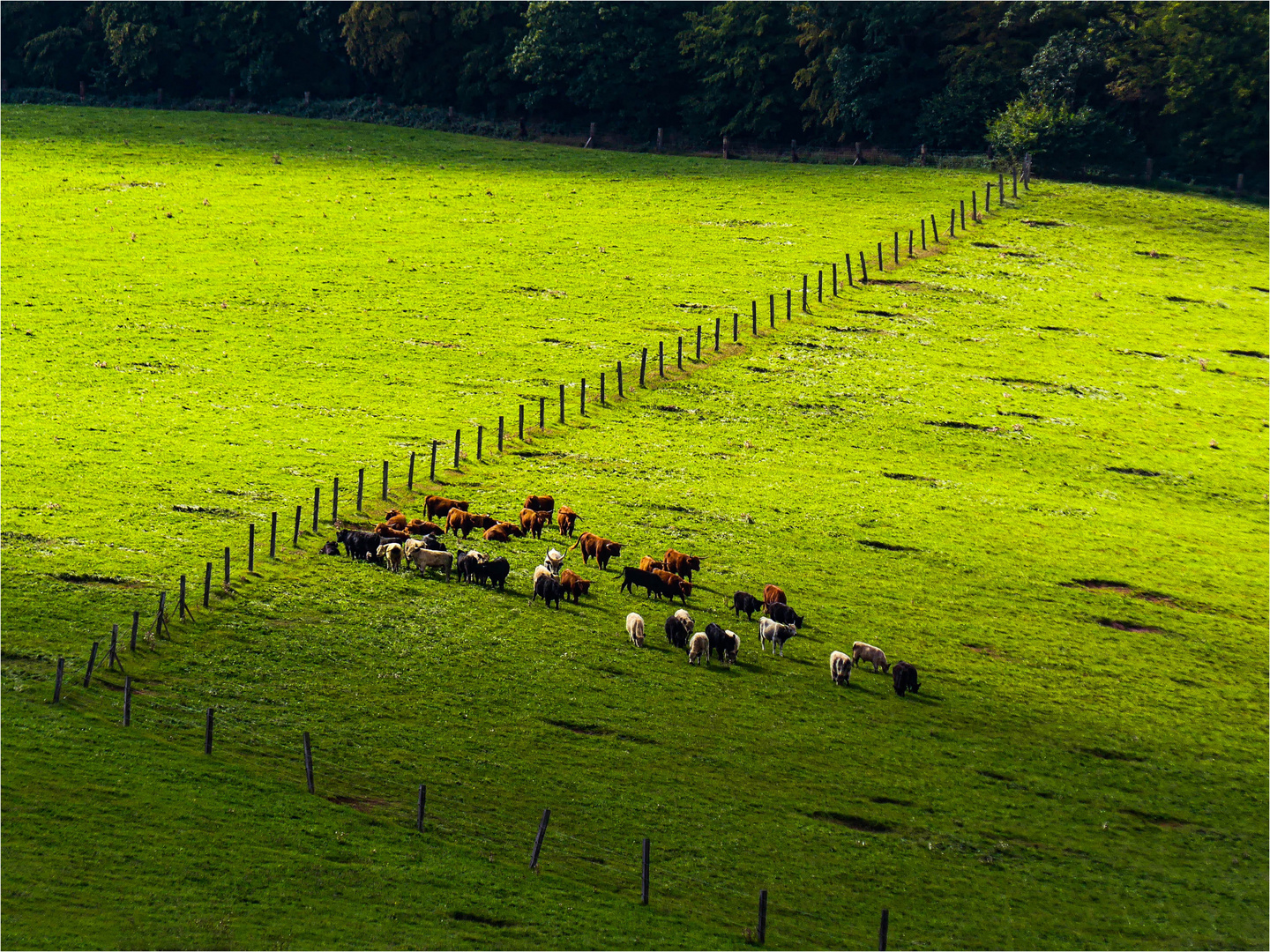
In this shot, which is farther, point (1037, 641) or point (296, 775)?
point (1037, 641)

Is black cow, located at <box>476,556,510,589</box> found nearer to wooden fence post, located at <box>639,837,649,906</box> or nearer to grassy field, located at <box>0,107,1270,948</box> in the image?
grassy field, located at <box>0,107,1270,948</box>

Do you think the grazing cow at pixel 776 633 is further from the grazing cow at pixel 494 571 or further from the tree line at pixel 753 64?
the tree line at pixel 753 64

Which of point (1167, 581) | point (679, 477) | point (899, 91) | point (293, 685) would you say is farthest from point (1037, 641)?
point (899, 91)

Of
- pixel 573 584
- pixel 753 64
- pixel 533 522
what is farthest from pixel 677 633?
pixel 753 64

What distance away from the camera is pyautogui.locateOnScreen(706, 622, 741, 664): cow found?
1599 inches

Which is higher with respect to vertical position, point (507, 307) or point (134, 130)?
point (134, 130)

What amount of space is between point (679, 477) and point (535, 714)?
19.0 metres

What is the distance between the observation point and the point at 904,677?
133ft

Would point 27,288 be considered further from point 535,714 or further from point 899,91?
point 899,91

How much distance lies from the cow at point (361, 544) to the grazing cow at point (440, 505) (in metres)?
3.39

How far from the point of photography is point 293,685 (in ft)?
124

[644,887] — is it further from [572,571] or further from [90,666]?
[572,571]

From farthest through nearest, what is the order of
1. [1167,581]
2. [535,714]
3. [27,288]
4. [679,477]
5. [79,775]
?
[27,288] < [679,477] < [1167,581] < [535,714] < [79,775]

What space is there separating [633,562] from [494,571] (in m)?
5.00
